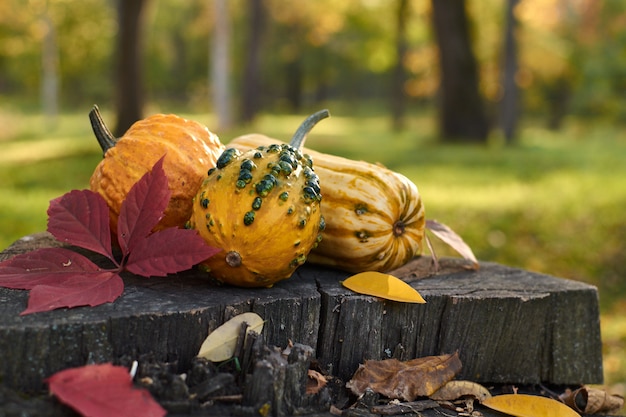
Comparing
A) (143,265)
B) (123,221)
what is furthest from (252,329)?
(123,221)

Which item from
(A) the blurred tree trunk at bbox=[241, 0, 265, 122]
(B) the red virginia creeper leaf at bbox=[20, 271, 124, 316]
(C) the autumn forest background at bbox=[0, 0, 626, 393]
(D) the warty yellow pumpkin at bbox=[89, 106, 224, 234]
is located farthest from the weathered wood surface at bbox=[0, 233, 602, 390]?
(A) the blurred tree trunk at bbox=[241, 0, 265, 122]

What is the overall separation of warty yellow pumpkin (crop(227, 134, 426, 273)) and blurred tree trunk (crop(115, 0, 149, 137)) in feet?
31.5

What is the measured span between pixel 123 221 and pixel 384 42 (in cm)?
3177

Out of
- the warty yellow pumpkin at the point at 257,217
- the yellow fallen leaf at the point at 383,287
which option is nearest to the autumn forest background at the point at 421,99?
the yellow fallen leaf at the point at 383,287

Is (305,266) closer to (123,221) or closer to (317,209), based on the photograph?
(317,209)

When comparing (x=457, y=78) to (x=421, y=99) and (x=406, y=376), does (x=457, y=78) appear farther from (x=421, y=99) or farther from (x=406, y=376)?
(x=421, y=99)

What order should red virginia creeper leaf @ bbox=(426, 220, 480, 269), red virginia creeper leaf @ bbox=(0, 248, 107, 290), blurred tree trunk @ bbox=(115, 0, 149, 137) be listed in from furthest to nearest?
1. blurred tree trunk @ bbox=(115, 0, 149, 137)
2. red virginia creeper leaf @ bbox=(426, 220, 480, 269)
3. red virginia creeper leaf @ bbox=(0, 248, 107, 290)

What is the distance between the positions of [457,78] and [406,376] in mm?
10679

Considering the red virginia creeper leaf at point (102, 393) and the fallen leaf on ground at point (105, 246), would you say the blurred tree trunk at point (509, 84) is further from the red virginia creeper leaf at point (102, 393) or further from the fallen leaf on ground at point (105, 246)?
the red virginia creeper leaf at point (102, 393)

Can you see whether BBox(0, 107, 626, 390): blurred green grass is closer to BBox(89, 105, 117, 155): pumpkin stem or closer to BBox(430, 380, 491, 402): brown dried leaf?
BBox(430, 380, 491, 402): brown dried leaf

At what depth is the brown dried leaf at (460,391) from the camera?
7.04 ft

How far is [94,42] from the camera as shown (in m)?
32.9

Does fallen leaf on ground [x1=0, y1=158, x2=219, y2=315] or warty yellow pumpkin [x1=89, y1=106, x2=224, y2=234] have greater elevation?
warty yellow pumpkin [x1=89, y1=106, x2=224, y2=234]

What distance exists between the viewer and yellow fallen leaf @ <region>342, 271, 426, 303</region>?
211cm
